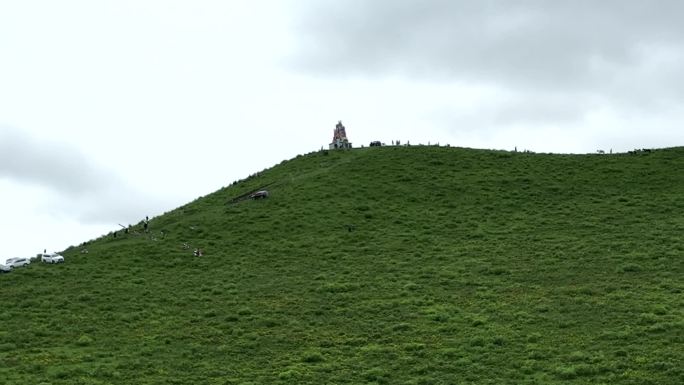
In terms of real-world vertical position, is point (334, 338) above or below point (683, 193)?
below

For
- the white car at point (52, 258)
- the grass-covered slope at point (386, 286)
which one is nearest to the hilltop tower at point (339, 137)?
the grass-covered slope at point (386, 286)

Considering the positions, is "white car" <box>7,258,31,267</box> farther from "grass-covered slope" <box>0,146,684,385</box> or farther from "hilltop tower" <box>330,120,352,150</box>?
"hilltop tower" <box>330,120,352,150</box>

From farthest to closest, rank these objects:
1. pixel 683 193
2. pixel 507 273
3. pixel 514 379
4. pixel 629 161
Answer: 1. pixel 629 161
2. pixel 683 193
3. pixel 507 273
4. pixel 514 379

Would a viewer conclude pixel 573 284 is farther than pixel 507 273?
No

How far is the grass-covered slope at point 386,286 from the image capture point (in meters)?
34.7

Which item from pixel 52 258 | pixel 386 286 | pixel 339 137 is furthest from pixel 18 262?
pixel 339 137

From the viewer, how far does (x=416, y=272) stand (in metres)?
50.8

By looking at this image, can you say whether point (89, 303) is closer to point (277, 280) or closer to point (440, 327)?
point (277, 280)

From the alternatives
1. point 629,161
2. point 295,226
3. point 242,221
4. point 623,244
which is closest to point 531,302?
point 623,244

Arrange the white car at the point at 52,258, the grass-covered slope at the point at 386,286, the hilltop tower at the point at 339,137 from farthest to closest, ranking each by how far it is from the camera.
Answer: the hilltop tower at the point at 339,137
the white car at the point at 52,258
the grass-covered slope at the point at 386,286

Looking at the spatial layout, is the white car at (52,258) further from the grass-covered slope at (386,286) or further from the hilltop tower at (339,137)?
the hilltop tower at (339,137)

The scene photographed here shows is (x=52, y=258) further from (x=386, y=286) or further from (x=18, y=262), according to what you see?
(x=386, y=286)

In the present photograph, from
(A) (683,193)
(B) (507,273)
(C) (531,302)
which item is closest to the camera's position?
(C) (531,302)

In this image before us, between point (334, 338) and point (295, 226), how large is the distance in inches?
974
